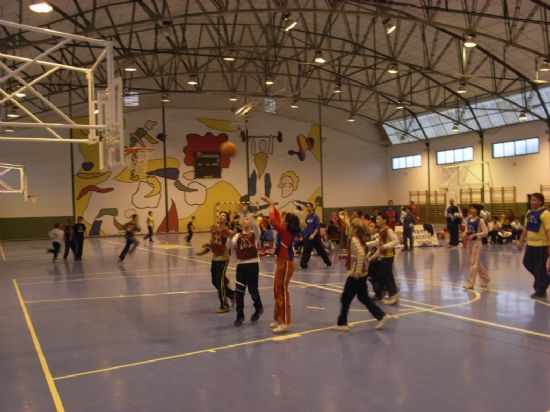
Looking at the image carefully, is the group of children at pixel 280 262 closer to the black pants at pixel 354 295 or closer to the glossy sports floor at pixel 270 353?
the black pants at pixel 354 295

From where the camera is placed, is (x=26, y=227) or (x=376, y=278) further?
(x=26, y=227)

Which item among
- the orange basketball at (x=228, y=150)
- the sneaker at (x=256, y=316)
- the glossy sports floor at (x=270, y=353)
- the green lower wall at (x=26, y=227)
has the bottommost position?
the glossy sports floor at (x=270, y=353)

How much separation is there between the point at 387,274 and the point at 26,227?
29.8 meters

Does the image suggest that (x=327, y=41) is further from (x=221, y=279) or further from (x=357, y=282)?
(x=357, y=282)

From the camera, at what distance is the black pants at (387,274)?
32.0ft

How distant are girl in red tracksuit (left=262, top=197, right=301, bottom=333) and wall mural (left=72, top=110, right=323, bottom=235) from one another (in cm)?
2555

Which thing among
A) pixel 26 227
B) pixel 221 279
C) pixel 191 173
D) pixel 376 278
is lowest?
pixel 376 278

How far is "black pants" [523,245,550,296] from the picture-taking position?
10016 mm

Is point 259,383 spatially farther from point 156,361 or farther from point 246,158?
point 246,158

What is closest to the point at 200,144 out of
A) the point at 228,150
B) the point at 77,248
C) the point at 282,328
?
the point at 77,248

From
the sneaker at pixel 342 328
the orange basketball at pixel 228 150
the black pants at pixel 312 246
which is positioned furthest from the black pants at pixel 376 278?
the black pants at pixel 312 246

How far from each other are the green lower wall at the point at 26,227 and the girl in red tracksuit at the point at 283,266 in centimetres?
2963

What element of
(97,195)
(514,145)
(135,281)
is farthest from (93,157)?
(514,145)

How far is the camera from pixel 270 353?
668cm
